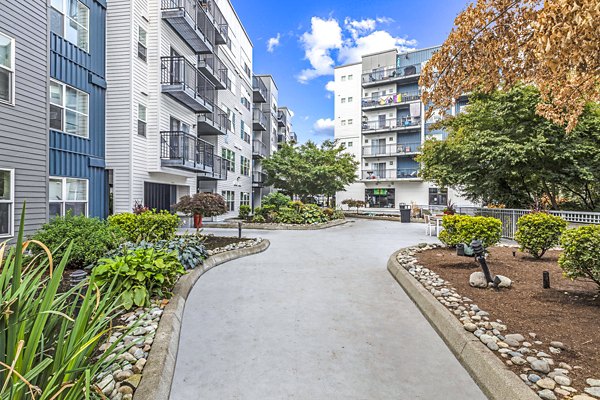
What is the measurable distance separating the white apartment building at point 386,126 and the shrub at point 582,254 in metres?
29.7

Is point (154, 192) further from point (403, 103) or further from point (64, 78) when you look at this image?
point (403, 103)

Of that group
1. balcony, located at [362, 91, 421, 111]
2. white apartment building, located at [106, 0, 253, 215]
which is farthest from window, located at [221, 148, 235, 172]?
balcony, located at [362, 91, 421, 111]

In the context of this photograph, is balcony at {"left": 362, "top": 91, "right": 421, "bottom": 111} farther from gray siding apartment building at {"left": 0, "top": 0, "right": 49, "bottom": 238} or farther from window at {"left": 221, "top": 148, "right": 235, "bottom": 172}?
gray siding apartment building at {"left": 0, "top": 0, "right": 49, "bottom": 238}

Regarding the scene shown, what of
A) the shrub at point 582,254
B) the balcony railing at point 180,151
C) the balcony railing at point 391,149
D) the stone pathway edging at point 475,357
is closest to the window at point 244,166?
the balcony railing at point 180,151

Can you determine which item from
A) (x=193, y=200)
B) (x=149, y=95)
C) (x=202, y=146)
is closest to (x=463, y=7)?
(x=193, y=200)

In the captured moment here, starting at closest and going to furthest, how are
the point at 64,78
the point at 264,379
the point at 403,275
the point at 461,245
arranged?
the point at 264,379 → the point at 403,275 → the point at 461,245 → the point at 64,78

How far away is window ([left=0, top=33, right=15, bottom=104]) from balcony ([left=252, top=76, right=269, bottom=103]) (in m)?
23.1

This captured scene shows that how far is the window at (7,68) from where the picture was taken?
704 centimetres

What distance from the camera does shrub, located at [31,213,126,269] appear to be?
5.36 m

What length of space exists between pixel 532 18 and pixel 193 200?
10622 millimetres

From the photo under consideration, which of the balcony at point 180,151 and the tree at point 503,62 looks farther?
the balcony at point 180,151

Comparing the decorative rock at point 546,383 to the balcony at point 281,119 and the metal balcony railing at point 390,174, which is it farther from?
the balcony at point 281,119

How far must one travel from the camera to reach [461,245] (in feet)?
20.9

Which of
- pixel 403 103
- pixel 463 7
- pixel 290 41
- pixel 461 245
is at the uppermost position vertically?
pixel 290 41
